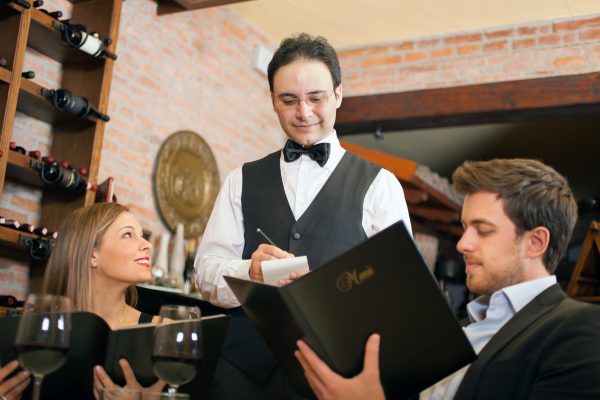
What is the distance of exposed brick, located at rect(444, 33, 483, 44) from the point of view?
5.31 m

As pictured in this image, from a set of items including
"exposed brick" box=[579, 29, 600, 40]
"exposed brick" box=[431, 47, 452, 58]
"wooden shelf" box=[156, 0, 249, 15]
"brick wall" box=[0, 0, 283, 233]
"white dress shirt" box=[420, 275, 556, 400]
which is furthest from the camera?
"exposed brick" box=[431, 47, 452, 58]

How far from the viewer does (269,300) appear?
146cm

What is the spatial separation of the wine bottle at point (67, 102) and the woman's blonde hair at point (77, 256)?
1.16 m

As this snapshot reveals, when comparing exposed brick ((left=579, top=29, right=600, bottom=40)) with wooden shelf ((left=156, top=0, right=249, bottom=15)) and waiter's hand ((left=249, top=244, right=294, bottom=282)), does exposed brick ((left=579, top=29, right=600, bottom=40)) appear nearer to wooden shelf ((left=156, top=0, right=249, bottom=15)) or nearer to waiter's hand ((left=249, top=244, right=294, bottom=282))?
wooden shelf ((left=156, top=0, right=249, bottom=15))

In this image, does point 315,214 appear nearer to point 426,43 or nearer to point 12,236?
point 12,236

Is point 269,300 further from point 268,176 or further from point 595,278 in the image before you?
point 595,278

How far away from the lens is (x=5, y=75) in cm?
323

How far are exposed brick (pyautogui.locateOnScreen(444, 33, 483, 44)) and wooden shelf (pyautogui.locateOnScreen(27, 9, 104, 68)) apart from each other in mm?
2736

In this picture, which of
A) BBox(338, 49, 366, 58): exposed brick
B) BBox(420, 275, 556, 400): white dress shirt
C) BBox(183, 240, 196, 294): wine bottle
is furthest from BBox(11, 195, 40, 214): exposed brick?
BBox(338, 49, 366, 58): exposed brick

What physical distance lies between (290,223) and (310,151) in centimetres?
26

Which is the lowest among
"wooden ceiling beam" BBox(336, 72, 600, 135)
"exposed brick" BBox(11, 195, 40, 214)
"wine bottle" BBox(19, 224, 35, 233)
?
"wine bottle" BBox(19, 224, 35, 233)

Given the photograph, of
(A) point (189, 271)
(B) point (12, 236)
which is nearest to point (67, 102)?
(B) point (12, 236)

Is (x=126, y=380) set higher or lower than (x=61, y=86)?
lower

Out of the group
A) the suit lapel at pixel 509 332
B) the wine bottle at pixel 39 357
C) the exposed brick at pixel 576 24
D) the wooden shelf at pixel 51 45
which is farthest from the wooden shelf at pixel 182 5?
the wine bottle at pixel 39 357
